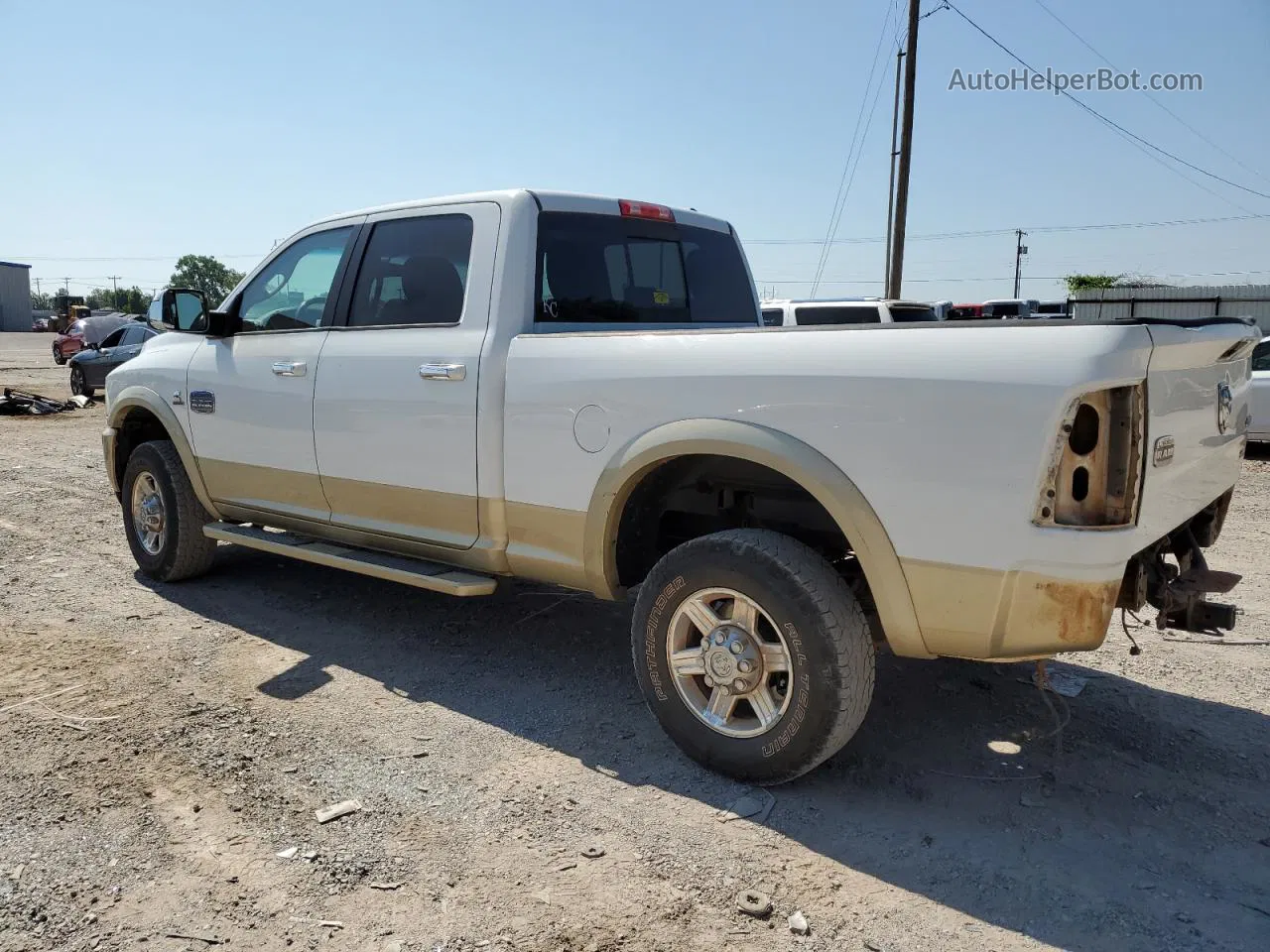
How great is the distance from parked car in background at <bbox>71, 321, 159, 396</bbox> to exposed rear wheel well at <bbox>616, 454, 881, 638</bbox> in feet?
55.3

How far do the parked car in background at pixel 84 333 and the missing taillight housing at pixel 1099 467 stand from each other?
28.1 meters

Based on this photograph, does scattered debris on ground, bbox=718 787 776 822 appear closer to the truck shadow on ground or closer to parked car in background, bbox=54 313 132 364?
the truck shadow on ground

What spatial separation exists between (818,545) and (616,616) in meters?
1.78

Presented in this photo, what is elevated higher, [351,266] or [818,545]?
[351,266]

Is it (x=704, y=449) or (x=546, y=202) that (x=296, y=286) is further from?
(x=704, y=449)

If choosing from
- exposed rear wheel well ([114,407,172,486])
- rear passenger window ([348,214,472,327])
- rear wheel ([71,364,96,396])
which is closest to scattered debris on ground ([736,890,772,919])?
rear passenger window ([348,214,472,327])

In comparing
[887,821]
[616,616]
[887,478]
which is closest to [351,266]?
[616,616]

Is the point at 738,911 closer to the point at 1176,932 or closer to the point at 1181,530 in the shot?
the point at 1176,932

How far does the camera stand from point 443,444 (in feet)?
13.5

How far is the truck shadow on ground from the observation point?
2.71 m

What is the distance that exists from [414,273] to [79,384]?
56.3 ft

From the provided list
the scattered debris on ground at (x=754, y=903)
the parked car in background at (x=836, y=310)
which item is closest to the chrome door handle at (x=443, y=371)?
the scattered debris on ground at (x=754, y=903)

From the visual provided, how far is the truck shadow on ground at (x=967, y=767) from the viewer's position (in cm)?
271

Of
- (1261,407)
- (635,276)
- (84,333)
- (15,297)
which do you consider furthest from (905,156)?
(15,297)
